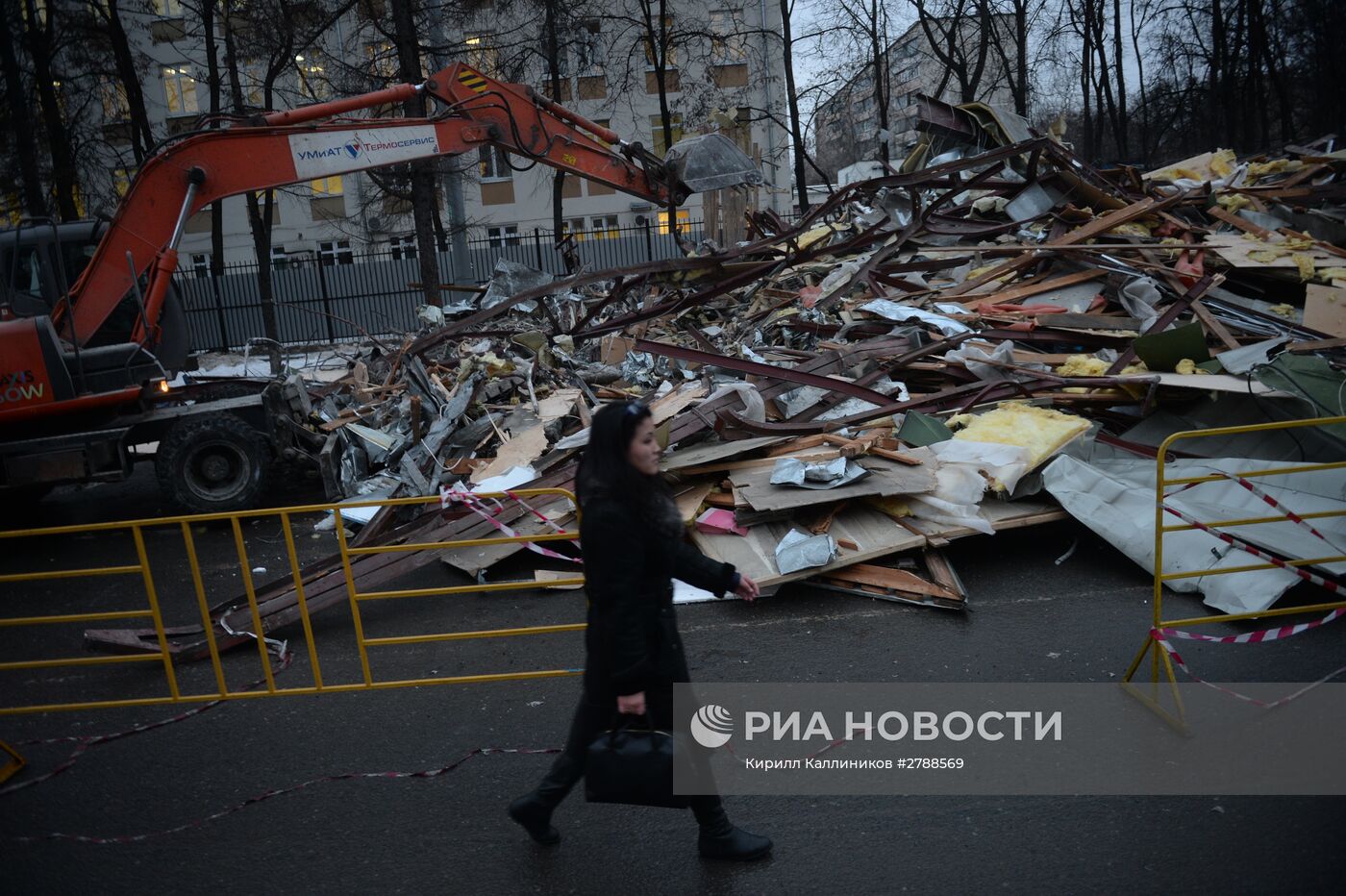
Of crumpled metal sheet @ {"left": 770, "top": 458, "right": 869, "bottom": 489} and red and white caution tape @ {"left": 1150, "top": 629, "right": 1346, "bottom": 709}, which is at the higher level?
crumpled metal sheet @ {"left": 770, "top": 458, "right": 869, "bottom": 489}

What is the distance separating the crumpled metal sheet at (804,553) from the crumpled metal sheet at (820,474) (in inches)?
18.1

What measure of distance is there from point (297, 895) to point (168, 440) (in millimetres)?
6510

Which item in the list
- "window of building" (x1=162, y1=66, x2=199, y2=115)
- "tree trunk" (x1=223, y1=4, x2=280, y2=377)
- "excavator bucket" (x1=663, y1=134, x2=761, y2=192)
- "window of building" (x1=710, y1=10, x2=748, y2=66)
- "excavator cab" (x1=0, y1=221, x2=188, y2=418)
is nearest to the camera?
"excavator cab" (x1=0, y1=221, x2=188, y2=418)

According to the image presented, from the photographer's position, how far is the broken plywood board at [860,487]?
6.48 m

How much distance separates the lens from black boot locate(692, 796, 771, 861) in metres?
3.50

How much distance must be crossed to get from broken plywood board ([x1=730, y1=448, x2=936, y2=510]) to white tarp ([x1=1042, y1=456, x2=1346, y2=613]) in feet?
3.00

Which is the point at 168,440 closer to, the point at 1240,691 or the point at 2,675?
the point at 2,675

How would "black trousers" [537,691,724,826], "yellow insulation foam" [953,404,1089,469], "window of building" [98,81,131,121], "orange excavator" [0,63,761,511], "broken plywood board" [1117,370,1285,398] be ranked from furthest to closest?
1. "window of building" [98,81,131,121]
2. "orange excavator" [0,63,761,511]
3. "yellow insulation foam" [953,404,1089,469]
4. "broken plywood board" [1117,370,1285,398]
5. "black trousers" [537,691,724,826]

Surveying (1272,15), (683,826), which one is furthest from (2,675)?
(1272,15)

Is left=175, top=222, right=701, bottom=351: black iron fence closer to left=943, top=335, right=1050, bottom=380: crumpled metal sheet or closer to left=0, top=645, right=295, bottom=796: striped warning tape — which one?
left=943, top=335, right=1050, bottom=380: crumpled metal sheet

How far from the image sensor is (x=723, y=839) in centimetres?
354

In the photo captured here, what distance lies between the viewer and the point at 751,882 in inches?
137

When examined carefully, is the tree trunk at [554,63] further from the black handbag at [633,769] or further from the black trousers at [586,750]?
the black handbag at [633,769]

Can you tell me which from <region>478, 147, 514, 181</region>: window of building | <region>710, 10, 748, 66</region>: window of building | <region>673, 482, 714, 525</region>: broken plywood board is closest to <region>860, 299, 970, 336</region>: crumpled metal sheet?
<region>673, 482, 714, 525</region>: broken plywood board
